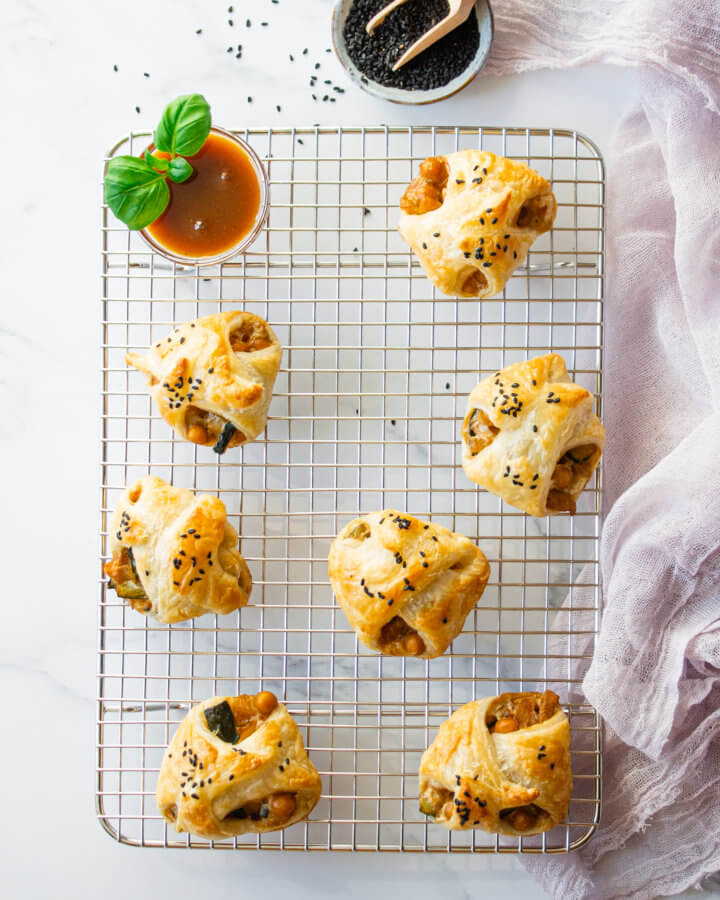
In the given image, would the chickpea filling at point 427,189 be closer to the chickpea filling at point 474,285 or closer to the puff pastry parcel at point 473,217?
the puff pastry parcel at point 473,217

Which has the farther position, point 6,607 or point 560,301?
point 6,607

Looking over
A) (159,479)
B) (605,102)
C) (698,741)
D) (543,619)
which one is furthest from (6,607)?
(605,102)

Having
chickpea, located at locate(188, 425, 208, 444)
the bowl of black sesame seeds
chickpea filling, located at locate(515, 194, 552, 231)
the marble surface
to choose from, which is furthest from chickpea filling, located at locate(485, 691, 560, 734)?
the bowl of black sesame seeds

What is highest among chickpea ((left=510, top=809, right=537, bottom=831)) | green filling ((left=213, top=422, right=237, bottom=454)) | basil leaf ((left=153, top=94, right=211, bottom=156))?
basil leaf ((left=153, top=94, right=211, bottom=156))

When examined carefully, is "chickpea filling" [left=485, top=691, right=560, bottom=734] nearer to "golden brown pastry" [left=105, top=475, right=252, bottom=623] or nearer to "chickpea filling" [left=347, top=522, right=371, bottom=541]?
"chickpea filling" [left=347, top=522, right=371, bottom=541]

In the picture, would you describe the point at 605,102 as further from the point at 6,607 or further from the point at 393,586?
the point at 6,607

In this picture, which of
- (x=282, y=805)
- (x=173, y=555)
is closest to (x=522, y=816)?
(x=282, y=805)
